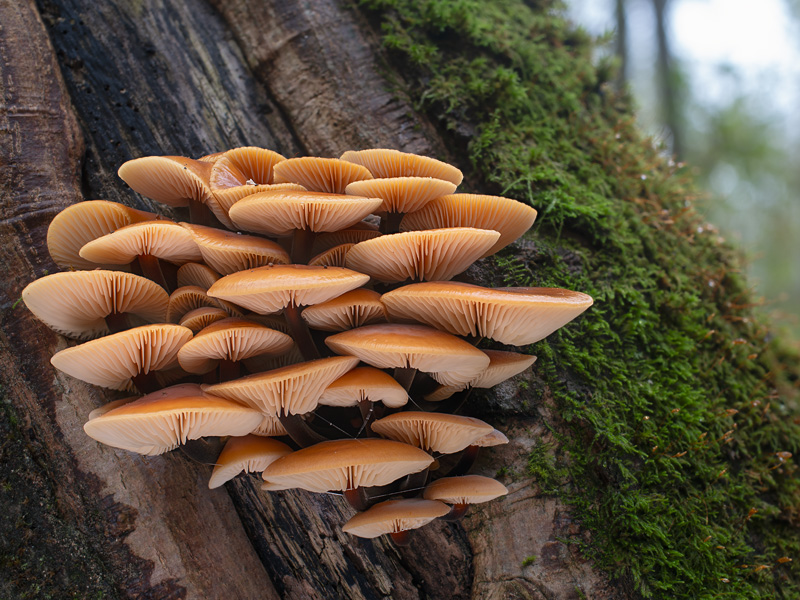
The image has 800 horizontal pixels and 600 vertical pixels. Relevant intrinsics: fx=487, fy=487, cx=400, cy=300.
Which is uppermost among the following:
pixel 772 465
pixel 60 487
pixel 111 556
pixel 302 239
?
pixel 302 239

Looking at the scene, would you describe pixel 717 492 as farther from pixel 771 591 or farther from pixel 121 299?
pixel 121 299

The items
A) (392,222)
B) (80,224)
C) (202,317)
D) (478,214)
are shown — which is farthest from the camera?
(392,222)

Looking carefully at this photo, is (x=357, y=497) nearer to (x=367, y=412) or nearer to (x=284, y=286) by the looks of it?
(x=367, y=412)

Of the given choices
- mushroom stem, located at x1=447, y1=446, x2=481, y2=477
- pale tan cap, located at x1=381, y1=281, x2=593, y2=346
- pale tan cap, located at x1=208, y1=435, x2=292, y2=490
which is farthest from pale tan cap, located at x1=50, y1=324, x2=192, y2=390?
mushroom stem, located at x1=447, y1=446, x2=481, y2=477

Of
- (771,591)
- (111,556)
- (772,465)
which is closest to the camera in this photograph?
(111,556)

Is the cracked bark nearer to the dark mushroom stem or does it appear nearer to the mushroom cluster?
the mushroom cluster

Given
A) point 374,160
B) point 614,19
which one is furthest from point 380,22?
point 614,19

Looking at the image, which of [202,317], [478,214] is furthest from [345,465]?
[478,214]
